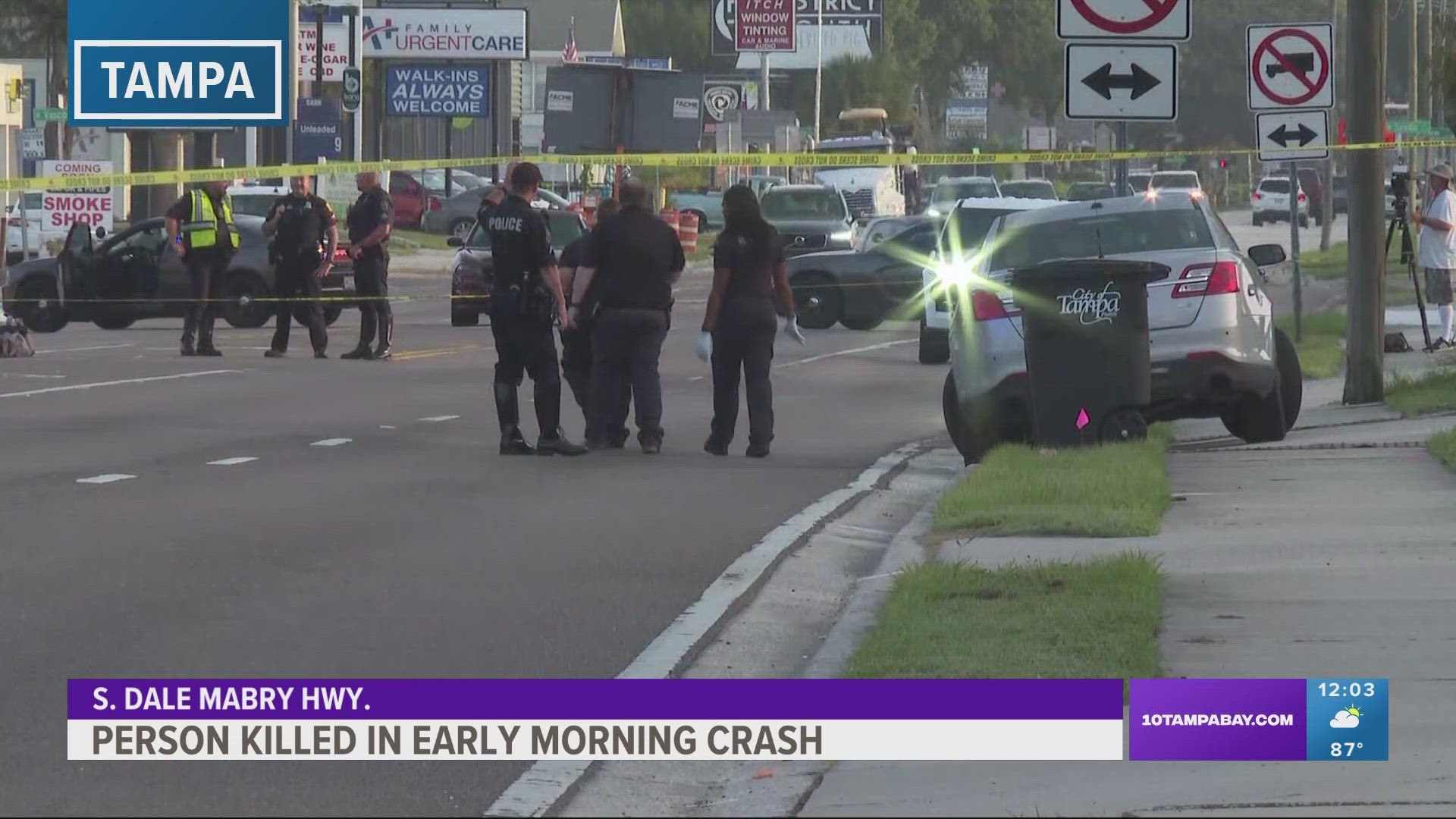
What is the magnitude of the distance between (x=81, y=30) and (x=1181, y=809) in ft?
151

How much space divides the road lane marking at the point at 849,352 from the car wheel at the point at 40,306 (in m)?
9.79

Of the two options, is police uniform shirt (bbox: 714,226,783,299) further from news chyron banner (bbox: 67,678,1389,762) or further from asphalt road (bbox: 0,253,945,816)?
news chyron banner (bbox: 67,678,1389,762)

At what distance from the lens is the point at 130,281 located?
100 feet

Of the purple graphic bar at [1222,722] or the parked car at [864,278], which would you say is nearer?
the purple graphic bar at [1222,722]

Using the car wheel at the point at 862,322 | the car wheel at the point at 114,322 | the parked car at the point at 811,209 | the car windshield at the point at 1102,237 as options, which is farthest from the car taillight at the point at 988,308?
the parked car at the point at 811,209

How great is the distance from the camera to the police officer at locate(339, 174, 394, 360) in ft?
82.0

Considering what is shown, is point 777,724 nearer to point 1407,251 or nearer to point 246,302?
point 1407,251

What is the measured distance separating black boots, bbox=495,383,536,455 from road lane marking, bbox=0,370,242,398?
5606 mm

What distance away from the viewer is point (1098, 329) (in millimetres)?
14539

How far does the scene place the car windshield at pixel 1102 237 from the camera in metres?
15.9

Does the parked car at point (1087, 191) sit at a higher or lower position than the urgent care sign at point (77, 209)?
higher

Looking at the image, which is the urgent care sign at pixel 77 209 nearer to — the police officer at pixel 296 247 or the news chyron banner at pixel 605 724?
the police officer at pixel 296 247

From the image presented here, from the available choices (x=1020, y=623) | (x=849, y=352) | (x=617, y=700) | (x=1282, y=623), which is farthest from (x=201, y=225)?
(x=617, y=700)

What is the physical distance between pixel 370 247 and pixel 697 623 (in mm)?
16002
